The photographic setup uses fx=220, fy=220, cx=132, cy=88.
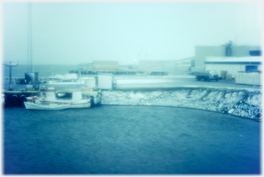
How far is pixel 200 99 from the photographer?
33.0 ft

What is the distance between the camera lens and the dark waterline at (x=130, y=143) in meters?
4.20

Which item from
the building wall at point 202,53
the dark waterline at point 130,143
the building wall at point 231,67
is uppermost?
the building wall at point 202,53

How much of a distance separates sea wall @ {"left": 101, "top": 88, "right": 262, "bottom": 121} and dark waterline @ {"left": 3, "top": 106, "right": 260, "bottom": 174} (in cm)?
66

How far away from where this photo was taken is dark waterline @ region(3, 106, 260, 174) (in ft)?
13.8

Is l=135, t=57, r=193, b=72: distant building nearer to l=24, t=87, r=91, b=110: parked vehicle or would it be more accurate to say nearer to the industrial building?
the industrial building

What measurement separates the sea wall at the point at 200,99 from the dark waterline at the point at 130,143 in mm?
664

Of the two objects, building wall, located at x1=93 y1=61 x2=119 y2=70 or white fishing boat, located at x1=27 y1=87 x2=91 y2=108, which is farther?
building wall, located at x1=93 y1=61 x2=119 y2=70

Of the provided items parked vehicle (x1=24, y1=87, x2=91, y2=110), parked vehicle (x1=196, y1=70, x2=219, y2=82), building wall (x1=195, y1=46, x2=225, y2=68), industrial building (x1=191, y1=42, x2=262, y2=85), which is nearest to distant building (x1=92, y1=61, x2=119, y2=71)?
building wall (x1=195, y1=46, x2=225, y2=68)

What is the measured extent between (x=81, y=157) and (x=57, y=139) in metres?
1.56

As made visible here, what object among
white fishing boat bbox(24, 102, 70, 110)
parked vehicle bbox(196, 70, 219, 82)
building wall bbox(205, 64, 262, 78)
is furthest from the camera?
building wall bbox(205, 64, 262, 78)

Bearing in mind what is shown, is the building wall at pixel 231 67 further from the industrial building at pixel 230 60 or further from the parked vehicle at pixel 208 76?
the parked vehicle at pixel 208 76

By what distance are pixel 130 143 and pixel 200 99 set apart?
5555mm

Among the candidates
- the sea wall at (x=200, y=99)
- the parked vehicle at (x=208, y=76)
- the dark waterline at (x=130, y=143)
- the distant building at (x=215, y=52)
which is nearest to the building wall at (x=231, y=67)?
the parked vehicle at (x=208, y=76)

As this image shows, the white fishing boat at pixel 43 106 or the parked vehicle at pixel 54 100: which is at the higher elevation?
the parked vehicle at pixel 54 100
